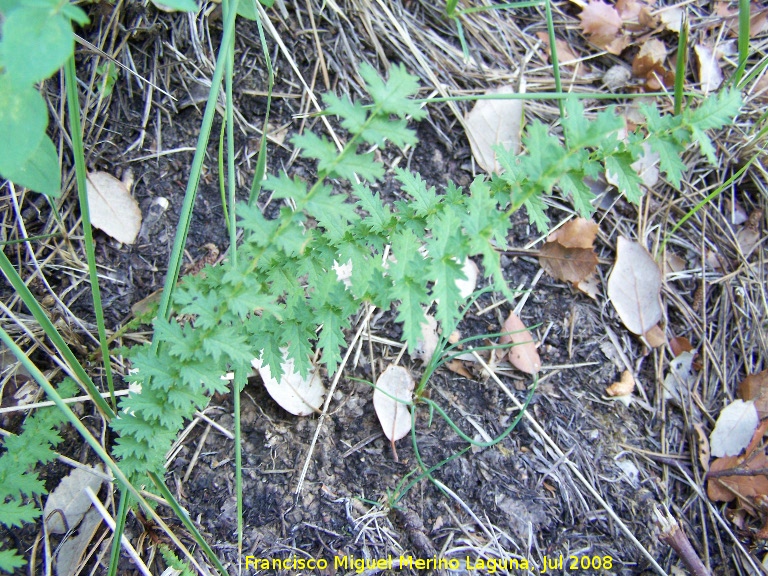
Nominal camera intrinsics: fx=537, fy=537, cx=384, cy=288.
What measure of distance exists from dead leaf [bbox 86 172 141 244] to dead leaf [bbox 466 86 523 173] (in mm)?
1517

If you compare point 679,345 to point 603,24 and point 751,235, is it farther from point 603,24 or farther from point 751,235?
point 603,24

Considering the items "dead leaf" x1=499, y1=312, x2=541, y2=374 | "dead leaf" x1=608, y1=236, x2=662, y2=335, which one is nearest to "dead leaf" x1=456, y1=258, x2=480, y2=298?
"dead leaf" x1=499, y1=312, x2=541, y2=374

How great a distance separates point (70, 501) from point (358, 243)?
1340mm

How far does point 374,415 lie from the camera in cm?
214

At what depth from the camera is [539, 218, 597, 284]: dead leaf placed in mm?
2406

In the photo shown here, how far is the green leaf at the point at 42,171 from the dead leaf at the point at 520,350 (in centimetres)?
172

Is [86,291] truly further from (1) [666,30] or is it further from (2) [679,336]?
(1) [666,30]

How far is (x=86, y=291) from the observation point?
6.99ft

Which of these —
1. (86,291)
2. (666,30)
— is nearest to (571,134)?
(86,291)

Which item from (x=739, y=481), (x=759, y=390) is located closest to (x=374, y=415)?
(x=739, y=481)

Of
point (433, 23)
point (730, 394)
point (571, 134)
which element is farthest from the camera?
point (433, 23)

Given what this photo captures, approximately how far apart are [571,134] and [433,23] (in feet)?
5.51

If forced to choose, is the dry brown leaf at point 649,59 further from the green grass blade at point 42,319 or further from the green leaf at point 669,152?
the green grass blade at point 42,319

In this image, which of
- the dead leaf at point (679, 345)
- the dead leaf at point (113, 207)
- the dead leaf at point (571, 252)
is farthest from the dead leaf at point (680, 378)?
the dead leaf at point (113, 207)
